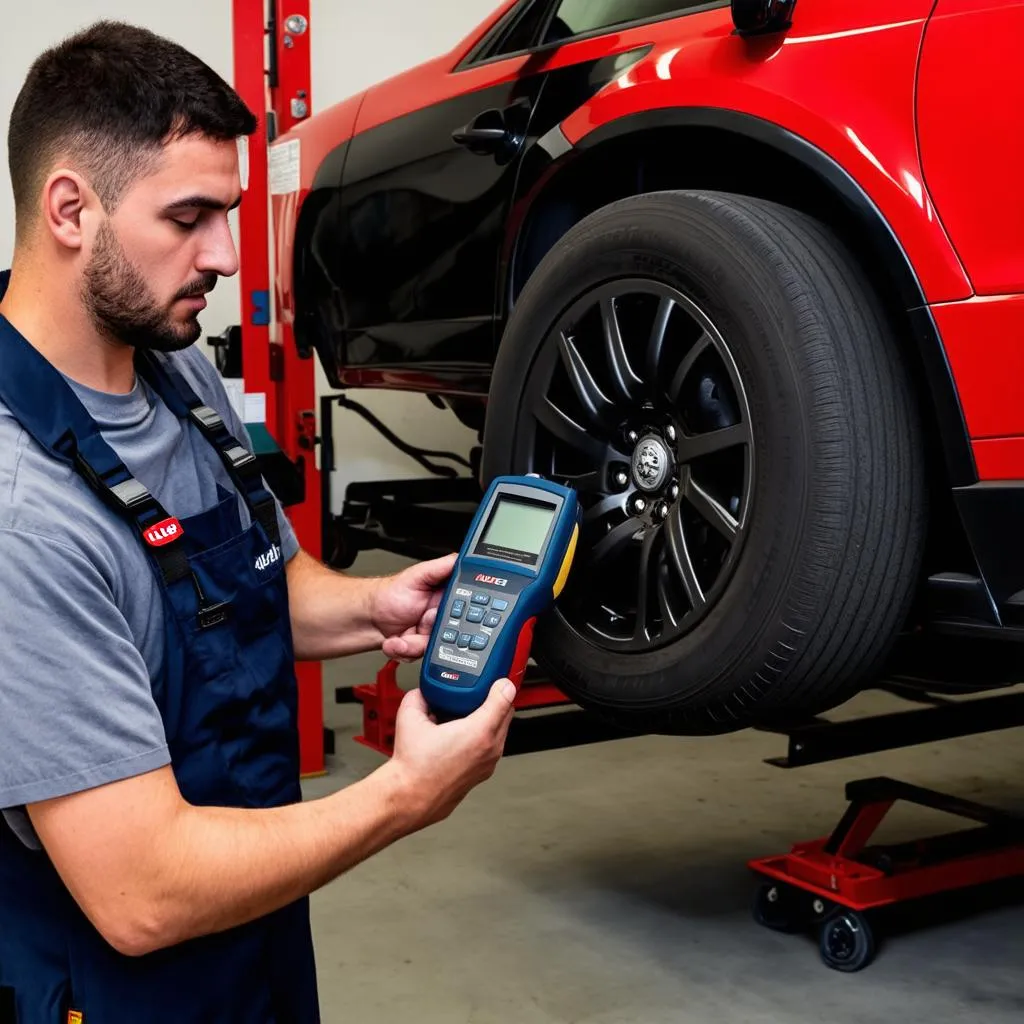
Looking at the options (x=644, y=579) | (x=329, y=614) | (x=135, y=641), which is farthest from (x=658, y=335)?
(x=135, y=641)

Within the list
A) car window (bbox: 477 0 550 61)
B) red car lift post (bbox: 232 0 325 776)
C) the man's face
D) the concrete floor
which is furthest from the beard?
red car lift post (bbox: 232 0 325 776)

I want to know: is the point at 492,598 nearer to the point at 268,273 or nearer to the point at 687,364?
the point at 687,364

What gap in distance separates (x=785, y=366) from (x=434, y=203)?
1119mm

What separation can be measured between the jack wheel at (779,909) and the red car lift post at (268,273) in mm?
1413

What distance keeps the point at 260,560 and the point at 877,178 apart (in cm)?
82

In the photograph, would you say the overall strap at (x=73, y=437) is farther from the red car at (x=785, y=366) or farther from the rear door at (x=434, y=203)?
the rear door at (x=434, y=203)

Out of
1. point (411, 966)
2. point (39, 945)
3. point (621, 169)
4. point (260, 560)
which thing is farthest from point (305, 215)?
point (39, 945)

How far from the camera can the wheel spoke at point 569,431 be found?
1774mm

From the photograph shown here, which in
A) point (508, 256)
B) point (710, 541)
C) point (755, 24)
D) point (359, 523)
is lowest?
point (359, 523)

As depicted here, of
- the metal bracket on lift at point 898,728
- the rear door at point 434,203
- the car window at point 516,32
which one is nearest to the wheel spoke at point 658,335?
the rear door at point 434,203

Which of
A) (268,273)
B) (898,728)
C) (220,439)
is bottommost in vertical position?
(898,728)

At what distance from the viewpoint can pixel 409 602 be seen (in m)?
1.59

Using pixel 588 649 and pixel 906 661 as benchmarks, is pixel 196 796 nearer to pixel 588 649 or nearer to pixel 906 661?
pixel 588 649

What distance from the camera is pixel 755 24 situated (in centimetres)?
169
